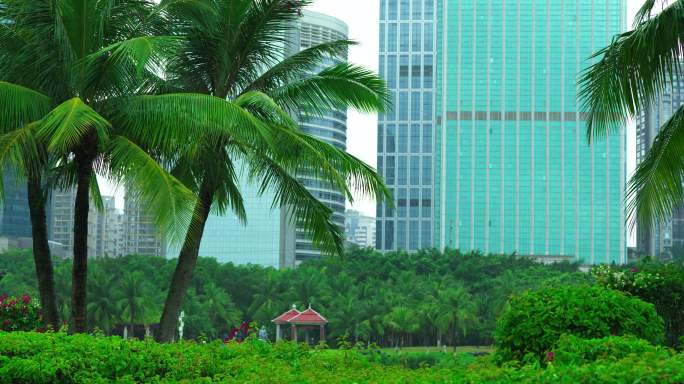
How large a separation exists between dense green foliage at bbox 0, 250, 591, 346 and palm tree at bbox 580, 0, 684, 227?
4625cm

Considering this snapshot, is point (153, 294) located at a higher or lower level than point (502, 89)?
lower

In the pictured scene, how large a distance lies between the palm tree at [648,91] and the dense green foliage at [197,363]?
580cm

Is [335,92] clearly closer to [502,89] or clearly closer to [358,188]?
[358,188]

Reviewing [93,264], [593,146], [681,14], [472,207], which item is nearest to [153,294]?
[93,264]

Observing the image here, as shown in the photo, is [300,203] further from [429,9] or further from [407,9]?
[407,9]

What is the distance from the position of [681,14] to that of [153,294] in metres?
51.3

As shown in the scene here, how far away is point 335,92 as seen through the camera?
16609 millimetres

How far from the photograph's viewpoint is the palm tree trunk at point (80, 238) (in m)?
13.6

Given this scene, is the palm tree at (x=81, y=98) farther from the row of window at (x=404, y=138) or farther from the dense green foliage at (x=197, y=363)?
the row of window at (x=404, y=138)

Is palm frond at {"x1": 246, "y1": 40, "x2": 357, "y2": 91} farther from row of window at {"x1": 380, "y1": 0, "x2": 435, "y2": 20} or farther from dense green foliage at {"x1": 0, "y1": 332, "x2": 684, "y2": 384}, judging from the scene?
row of window at {"x1": 380, "y1": 0, "x2": 435, "y2": 20}

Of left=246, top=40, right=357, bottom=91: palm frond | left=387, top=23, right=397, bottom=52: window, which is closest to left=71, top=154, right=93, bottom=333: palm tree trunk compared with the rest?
left=246, top=40, right=357, bottom=91: palm frond

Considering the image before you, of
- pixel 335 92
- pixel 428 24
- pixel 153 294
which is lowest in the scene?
pixel 153 294

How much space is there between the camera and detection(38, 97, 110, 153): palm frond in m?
11.7

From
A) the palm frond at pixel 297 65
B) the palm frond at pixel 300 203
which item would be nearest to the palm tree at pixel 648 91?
the palm frond at pixel 300 203
